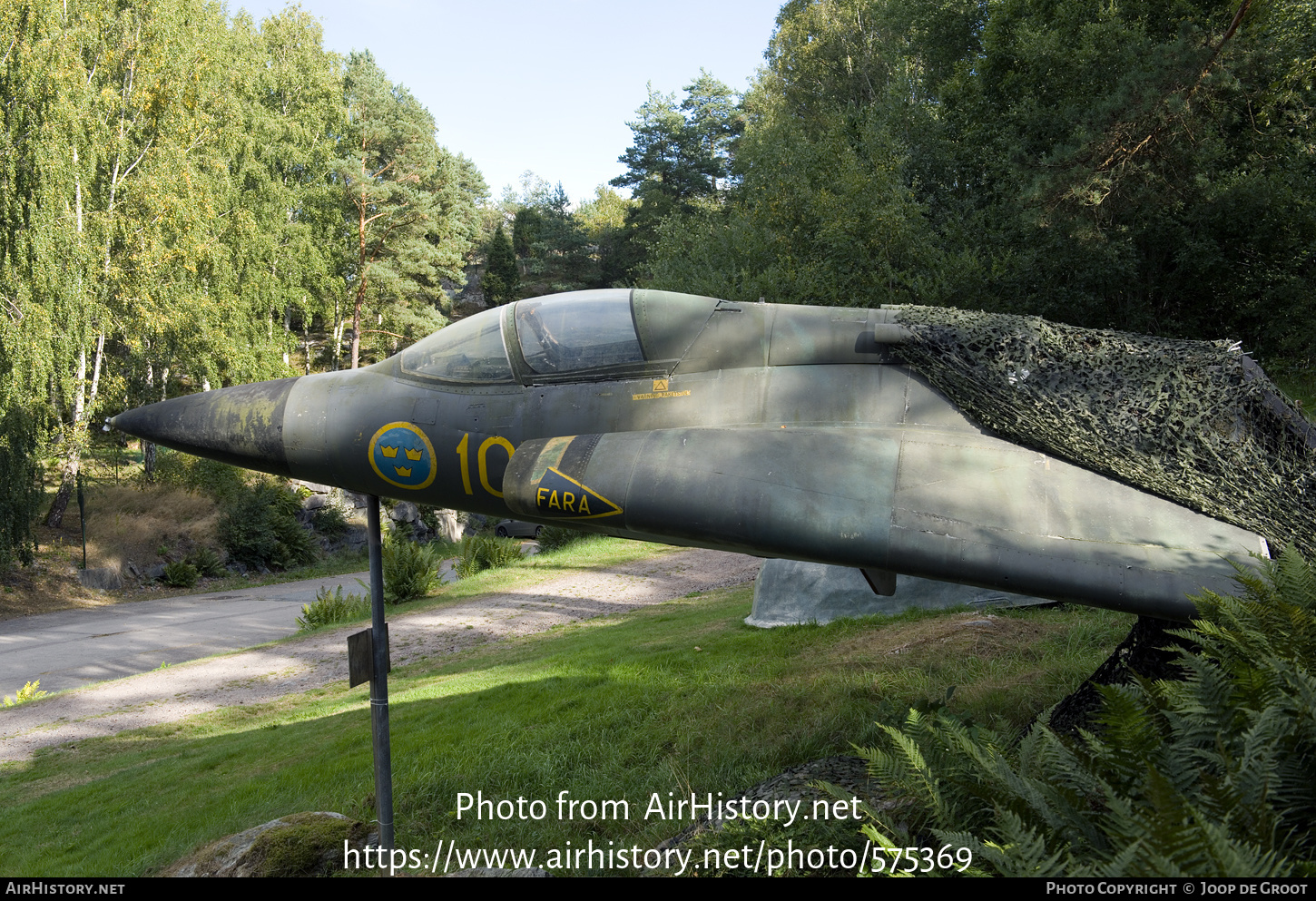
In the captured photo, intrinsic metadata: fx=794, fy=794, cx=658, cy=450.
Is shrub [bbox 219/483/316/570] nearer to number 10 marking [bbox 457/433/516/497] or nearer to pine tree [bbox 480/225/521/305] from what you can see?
number 10 marking [bbox 457/433/516/497]

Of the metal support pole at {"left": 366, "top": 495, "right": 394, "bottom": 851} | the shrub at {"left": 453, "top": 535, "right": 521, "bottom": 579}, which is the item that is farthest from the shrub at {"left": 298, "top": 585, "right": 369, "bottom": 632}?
the metal support pole at {"left": 366, "top": 495, "right": 394, "bottom": 851}

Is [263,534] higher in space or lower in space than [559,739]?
lower

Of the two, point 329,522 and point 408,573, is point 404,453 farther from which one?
point 329,522

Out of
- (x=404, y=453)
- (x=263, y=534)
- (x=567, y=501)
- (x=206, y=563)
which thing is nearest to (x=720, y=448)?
(x=567, y=501)

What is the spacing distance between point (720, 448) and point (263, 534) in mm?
29452

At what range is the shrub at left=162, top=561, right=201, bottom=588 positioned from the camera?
88.1ft

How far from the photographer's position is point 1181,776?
3.18 meters

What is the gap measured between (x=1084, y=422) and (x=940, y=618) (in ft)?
19.2

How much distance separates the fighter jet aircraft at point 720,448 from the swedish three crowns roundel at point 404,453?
1cm

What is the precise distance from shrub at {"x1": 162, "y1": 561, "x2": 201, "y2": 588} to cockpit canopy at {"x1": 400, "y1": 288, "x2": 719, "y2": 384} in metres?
25.9

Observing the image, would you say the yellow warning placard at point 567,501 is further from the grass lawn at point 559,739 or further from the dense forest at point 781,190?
the dense forest at point 781,190

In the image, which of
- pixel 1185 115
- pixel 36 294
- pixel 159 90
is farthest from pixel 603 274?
pixel 1185 115

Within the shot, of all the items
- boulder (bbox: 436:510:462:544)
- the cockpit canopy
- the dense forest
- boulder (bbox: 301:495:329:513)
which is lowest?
boulder (bbox: 436:510:462:544)
